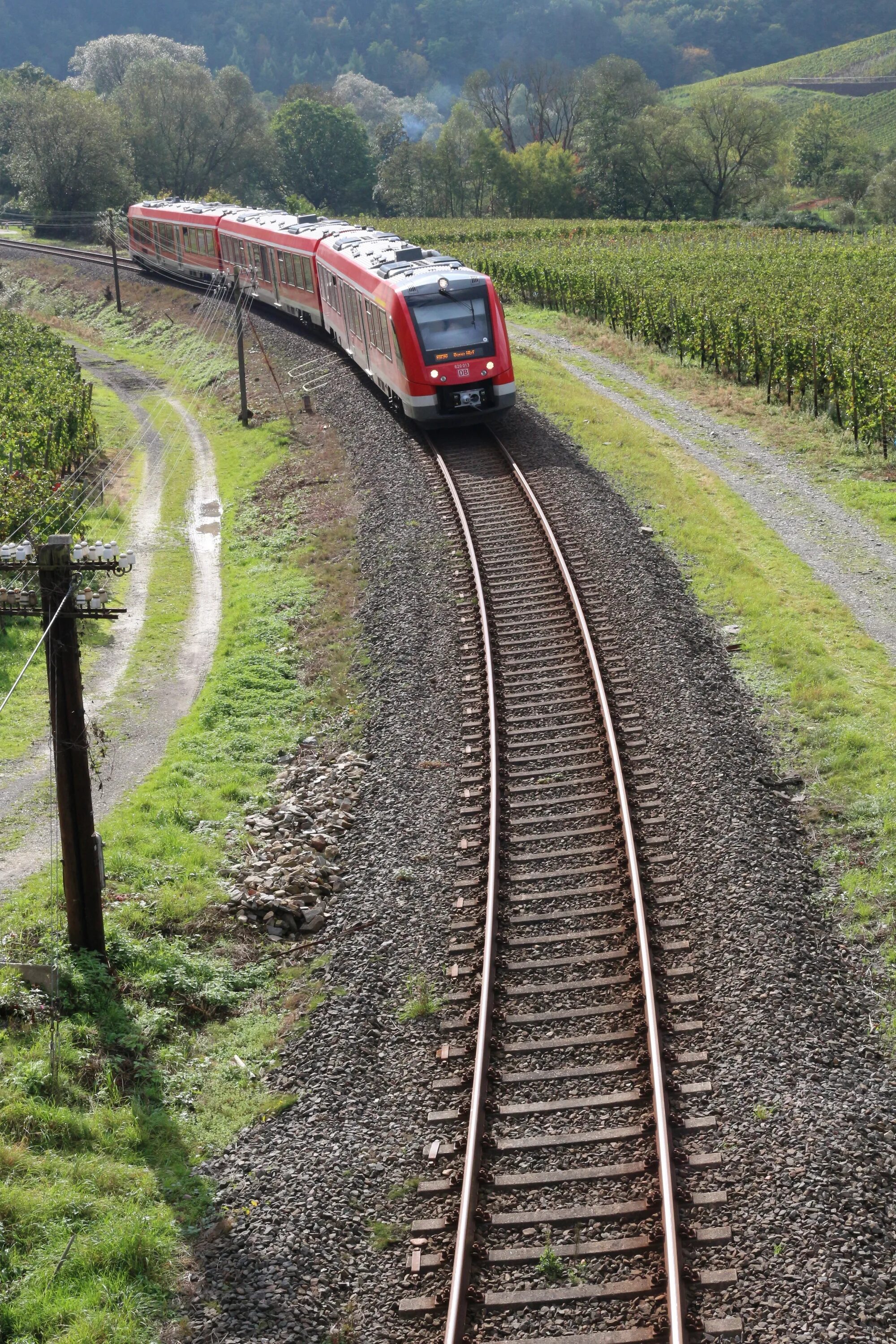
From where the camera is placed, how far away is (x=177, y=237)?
159 ft

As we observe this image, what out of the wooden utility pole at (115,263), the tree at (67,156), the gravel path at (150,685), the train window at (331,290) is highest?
the tree at (67,156)

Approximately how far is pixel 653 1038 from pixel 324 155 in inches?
4212

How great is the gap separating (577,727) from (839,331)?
21.5 meters

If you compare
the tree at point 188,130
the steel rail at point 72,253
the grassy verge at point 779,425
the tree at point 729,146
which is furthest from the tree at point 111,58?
the grassy verge at point 779,425

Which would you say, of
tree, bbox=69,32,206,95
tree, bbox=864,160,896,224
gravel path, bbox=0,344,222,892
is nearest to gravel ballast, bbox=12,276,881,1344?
gravel path, bbox=0,344,222,892

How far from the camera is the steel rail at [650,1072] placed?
7227 millimetres

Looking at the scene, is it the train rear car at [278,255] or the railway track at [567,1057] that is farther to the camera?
the train rear car at [278,255]

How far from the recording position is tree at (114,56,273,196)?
86519 millimetres

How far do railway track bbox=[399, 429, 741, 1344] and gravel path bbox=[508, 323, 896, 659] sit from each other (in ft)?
17.4

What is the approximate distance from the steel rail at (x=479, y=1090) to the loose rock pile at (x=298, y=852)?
1644 millimetres

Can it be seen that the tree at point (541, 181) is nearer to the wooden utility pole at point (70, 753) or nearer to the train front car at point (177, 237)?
the train front car at point (177, 237)

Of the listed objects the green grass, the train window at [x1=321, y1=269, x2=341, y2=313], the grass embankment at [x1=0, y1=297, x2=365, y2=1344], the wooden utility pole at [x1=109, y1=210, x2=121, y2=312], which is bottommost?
the green grass

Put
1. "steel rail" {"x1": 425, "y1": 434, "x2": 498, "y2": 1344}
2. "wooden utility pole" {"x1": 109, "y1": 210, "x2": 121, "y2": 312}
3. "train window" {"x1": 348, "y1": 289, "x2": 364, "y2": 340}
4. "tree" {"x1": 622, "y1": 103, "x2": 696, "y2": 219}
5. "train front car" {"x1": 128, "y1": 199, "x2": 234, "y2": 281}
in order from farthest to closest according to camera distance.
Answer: "tree" {"x1": 622, "y1": 103, "x2": 696, "y2": 219}, "wooden utility pole" {"x1": 109, "y1": 210, "x2": 121, "y2": 312}, "train front car" {"x1": 128, "y1": 199, "x2": 234, "y2": 281}, "train window" {"x1": 348, "y1": 289, "x2": 364, "y2": 340}, "steel rail" {"x1": 425, "y1": 434, "x2": 498, "y2": 1344}

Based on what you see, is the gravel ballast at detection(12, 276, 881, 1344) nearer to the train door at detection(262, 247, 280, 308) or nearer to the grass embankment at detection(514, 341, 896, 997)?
the grass embankment at detection(514, 341, 896, 997)
